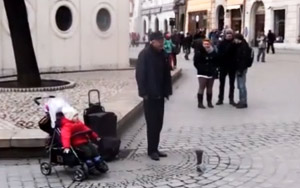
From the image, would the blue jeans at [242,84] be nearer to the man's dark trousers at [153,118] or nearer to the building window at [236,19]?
the man's dark trousers at [153,118]

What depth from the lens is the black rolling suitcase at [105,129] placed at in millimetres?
7766

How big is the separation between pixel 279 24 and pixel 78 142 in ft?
130

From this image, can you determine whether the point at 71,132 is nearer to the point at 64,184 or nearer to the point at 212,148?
the point at 64,184

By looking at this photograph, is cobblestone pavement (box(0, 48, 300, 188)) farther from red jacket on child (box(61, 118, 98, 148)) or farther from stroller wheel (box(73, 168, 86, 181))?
red jacket on child (box(61, 118, 98, 148))

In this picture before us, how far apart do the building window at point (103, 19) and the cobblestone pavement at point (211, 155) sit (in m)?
10.4

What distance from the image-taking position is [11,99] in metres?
13.8

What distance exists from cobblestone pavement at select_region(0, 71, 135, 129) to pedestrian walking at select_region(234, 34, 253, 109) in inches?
120

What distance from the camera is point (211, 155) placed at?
8.32m

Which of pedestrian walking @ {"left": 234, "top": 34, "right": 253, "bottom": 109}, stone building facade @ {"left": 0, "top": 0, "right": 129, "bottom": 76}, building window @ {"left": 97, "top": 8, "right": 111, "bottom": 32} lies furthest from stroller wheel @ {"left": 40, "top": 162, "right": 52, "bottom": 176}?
building window @ {"left": 97, "top": 8, "right": 111, "bottom": 32}

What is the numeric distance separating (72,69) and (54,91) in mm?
7438

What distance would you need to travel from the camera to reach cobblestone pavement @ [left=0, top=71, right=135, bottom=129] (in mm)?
10489

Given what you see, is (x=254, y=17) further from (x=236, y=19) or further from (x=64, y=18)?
(x=64, y=18)

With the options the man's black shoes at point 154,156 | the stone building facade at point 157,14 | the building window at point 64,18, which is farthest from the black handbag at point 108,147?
the stone building facade at point 157,14

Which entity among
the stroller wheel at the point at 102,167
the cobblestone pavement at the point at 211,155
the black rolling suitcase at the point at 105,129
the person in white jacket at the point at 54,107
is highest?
the person in white jacket at the point at 54,107
